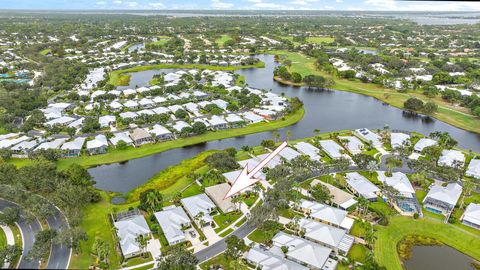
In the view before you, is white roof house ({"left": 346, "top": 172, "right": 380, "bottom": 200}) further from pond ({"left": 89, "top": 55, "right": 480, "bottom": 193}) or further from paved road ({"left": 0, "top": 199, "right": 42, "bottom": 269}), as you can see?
paved road ({"left": 0, "top": 199, "right": 42, "bottom": 269})

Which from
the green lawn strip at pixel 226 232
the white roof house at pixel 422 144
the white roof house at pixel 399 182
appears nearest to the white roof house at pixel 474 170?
the white roof house at pixel 422 144

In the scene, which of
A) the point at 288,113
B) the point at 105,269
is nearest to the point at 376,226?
the point at 105,269

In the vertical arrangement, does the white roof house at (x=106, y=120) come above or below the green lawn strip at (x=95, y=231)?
above

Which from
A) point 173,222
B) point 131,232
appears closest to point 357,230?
point 173,222

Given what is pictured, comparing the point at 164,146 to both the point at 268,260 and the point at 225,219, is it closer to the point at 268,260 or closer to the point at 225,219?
the point at 225,219

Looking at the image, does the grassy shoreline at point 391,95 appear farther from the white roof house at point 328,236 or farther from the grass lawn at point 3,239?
the grass lawn at point 3,239

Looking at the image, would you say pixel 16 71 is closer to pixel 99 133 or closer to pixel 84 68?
pixel 84 68
